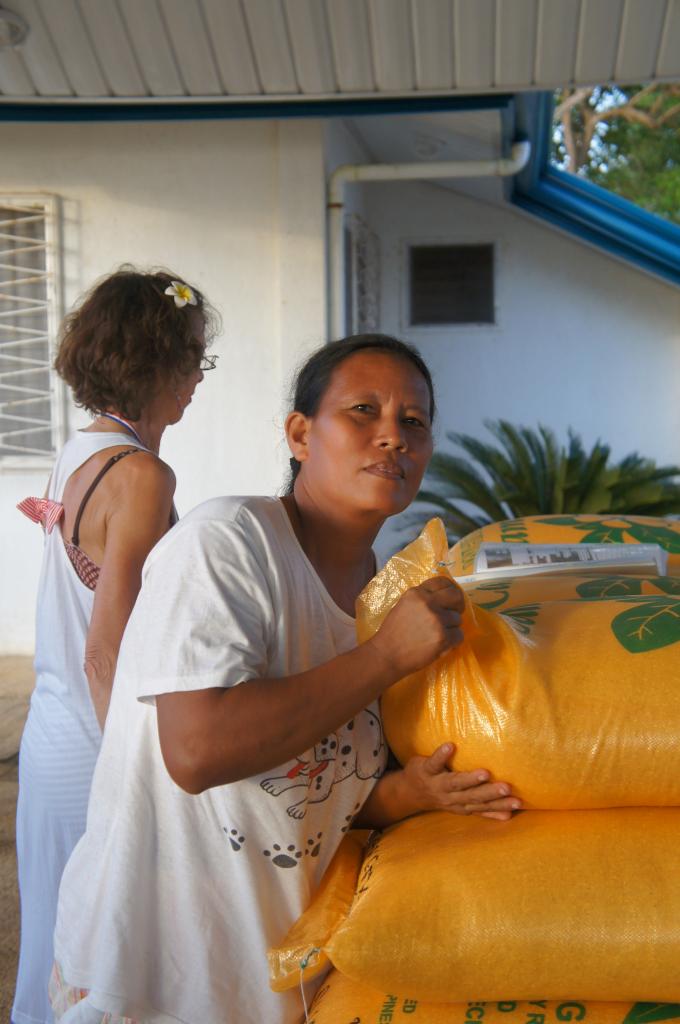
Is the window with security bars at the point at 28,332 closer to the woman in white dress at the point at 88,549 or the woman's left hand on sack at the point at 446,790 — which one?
the woman in white dress at the point at 88,549

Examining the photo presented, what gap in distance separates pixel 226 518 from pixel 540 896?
57 cm

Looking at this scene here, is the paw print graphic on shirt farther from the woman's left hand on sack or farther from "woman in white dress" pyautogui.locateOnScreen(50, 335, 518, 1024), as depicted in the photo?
the woman's left hand on sack

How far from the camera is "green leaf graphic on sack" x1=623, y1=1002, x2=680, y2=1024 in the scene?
1.15 metres

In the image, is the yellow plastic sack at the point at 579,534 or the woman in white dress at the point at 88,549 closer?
the woman in white dress at the point at 88,549

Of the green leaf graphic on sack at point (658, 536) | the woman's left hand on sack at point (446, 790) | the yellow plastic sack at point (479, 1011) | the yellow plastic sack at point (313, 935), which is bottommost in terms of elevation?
the yellow plastic sack at point (479, 1011)

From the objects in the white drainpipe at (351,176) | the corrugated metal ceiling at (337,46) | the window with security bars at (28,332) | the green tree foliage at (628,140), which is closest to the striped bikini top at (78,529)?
the corrugated metal ceiling at (337,46)

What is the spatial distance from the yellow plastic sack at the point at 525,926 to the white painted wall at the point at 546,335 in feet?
20.7

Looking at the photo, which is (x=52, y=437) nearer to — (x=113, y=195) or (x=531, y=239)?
(x=113, y=195)

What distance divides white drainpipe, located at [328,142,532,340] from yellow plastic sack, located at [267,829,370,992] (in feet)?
14.5

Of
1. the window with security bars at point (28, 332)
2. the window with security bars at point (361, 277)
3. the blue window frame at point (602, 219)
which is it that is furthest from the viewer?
the blue window frame at point (602, 219)

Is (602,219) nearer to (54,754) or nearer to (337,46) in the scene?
(337,46)

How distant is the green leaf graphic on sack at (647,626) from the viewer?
1.26 meters

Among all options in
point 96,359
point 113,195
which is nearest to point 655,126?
point 113,195

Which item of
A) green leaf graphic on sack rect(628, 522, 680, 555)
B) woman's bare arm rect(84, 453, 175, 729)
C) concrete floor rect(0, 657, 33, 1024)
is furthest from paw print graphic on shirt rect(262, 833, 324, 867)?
concrete floor rect(0, 657, 33, 1024)
